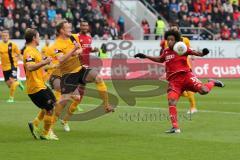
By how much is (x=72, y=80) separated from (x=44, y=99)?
1.88 metres

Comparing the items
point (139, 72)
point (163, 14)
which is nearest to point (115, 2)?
point (163, 14)

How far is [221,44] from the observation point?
40531 millimetres

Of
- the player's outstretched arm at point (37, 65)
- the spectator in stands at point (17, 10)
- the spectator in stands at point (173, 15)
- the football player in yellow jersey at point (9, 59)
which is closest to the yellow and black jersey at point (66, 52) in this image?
the player's outstretched arm at point (37, 65)

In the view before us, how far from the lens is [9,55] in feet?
80.1

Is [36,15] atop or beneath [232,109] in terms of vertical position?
atop

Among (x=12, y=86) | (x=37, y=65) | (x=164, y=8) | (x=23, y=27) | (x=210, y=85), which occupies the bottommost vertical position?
(x=12, y=86)

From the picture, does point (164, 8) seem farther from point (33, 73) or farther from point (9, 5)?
point (33, 73)

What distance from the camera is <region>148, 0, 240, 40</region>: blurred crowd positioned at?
43.7 metres

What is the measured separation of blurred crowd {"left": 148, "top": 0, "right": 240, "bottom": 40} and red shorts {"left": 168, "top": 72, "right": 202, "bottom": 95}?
27591 millimetres

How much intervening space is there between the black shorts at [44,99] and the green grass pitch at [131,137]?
690 millimetres

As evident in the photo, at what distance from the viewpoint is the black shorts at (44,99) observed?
44.8 feet

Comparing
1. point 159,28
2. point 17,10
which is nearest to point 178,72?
point 17,10

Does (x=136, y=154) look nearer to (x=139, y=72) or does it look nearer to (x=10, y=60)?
(x=10, y=60)

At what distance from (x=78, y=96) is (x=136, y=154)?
14.4ft
